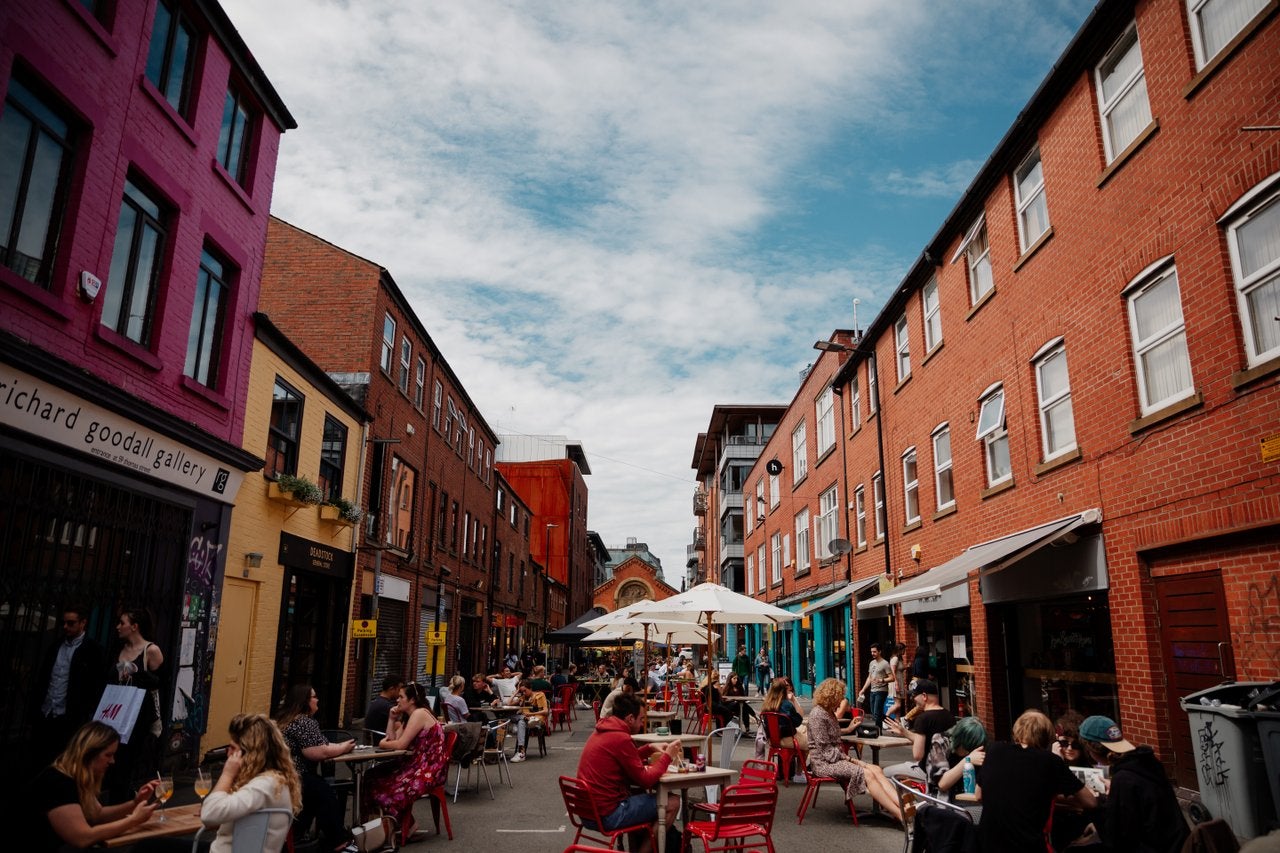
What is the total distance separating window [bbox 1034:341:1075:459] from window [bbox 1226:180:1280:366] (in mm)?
3172

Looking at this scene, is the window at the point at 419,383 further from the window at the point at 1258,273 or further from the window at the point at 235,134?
the window at the point at 1258,273

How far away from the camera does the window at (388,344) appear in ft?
65.2

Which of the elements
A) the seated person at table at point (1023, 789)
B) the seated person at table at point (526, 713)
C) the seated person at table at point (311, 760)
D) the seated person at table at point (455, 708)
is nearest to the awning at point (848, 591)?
the seated person at table at point (526, 713)

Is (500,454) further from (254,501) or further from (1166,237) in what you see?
(1166,237)

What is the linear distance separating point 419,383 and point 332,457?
20.6 feet

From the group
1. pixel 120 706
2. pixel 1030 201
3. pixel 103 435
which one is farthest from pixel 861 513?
pixel 120 706

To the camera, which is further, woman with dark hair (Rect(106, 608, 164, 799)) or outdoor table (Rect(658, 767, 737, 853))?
woman with dark hair (Rect(106, 608, 164, 799))

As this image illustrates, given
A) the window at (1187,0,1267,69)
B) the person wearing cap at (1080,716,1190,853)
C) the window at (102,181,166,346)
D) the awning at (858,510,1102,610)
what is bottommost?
the person wearing cap at (1080,716,1190,853)

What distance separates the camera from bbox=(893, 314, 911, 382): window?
17859mm

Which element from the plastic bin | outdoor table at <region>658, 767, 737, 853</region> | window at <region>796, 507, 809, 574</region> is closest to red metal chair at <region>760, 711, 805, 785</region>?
outdoor table at <region>658, 767, 737, 853</region>

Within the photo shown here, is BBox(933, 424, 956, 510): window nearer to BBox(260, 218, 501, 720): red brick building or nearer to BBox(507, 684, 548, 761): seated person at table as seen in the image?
BBox(507, 684, 548, 761): seated person at table

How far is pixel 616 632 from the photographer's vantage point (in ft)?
67.5

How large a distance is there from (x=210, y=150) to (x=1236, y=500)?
42.0 ft

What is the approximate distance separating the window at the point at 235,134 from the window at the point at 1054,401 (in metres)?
11.9
